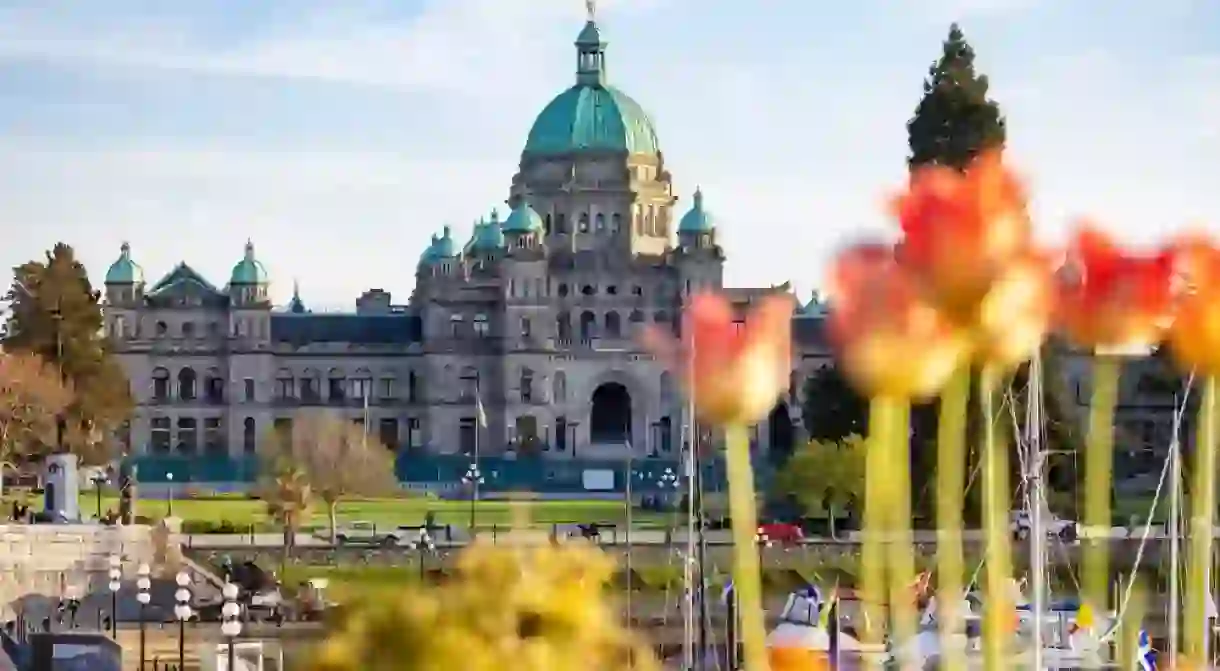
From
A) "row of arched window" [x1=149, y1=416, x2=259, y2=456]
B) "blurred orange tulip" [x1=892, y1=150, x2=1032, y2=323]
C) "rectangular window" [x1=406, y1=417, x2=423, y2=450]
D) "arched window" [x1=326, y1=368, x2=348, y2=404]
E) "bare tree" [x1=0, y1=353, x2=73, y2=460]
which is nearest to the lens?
"blurred orange tulip" [x1=892, y1=150, x2=1032, y2=323]

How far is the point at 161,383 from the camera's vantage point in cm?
9762

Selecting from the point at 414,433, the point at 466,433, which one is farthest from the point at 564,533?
the point at 414,433

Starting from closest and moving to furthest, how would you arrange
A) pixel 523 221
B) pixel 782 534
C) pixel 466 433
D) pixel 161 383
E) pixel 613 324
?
pixel 782 534 < pixel 523 221 < pixel 613 324 < pixel 466 433 < pixel 161 383

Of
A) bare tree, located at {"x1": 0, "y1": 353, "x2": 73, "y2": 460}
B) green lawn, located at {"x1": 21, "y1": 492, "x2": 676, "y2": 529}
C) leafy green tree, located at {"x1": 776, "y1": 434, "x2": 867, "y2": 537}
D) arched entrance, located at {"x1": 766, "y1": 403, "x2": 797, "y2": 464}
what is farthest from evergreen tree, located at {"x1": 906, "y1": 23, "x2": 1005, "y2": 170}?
arched entrance, located at {"x1": 766, "y1": 403, "x2": 797, "y2": 464}

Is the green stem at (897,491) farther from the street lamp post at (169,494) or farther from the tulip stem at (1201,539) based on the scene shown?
the street lamp post at (169,494)

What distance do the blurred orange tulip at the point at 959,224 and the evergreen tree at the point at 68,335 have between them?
6532 centimetres

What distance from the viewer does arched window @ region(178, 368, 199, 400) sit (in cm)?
9756

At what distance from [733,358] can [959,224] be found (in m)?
0.42

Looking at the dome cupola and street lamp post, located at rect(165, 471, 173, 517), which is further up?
the dome cupola

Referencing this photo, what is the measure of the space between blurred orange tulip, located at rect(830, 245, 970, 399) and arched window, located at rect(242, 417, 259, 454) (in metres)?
Answer: 94.5

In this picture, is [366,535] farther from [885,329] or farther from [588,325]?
[885,329]

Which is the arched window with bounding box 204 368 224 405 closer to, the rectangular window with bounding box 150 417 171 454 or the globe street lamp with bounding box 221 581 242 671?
the rectangular window with bounding box 150 417 171 454

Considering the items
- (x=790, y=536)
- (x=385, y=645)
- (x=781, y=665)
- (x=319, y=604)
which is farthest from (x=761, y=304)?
(x=790, y=536)

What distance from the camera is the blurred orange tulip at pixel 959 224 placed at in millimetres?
3146
